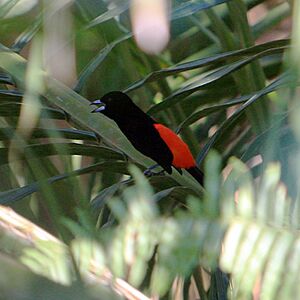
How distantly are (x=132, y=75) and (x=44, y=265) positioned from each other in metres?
0.99

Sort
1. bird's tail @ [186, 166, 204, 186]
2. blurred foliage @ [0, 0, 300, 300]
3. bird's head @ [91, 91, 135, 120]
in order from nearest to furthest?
blurred foliage @ [0, 0, 300, 300] → bird's tail @ [186, 166, 204, 186] → bird's head @ [91, 91, 135, 120]

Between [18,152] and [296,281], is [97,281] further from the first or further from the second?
[18,152]

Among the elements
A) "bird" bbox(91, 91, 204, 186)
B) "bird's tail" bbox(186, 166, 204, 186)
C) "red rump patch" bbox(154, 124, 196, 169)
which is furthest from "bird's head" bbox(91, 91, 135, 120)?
"bird's tail" bbox(186, 166, 204, 186)

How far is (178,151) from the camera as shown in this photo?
4.88 ft

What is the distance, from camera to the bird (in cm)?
145

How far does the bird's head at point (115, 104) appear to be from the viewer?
5.15 feet

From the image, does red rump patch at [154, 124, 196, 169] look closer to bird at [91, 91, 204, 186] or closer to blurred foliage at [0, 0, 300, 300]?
bird at [91, 91, 204, 186]

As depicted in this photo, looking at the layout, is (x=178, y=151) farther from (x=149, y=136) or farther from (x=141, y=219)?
(x=141, y=219)

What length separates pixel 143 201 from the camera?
1.76ft

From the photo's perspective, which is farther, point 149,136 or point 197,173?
point 149,136

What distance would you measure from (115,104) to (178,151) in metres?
0.21

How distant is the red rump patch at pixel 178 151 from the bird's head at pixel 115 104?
13 cm

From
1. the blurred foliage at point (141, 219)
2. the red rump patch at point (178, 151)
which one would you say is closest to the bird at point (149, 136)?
the red rump patch at point (178, 151)

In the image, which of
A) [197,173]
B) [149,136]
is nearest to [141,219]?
[197,173]
